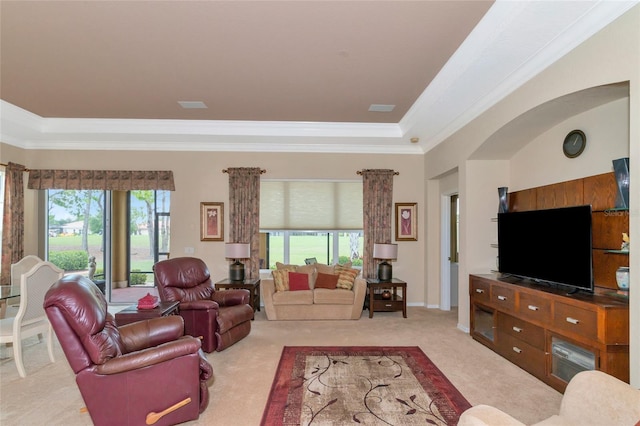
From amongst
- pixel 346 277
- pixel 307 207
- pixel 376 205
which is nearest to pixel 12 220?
pixel 307 207

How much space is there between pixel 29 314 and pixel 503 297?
16.5ft

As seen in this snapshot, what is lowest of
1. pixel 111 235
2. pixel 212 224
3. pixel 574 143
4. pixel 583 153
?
pixel 111 235

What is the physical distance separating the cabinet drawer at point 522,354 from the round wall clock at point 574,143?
2019mm

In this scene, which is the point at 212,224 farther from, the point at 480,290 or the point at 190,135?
the point at 480,290

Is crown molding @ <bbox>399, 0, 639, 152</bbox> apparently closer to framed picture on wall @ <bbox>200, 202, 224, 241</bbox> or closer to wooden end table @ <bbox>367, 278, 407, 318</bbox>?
wooden end table @ <bbox>367, 278, 407, 318</bbox>

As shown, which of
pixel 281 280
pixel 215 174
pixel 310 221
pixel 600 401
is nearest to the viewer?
pixel 600 401

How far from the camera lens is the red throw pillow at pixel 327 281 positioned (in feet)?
19.0

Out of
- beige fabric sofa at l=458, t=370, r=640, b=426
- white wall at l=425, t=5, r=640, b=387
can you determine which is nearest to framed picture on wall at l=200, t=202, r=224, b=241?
white wall at l=425, t=5, r=640, b=387

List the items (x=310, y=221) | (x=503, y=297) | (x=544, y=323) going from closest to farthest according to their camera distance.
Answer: (x=544, y=323) → (x=503, y=297) → (x=310, y=221)

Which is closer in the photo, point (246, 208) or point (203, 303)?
point (203, 303)

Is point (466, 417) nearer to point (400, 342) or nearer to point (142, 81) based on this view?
point (400, 342)

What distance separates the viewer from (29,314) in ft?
12.1

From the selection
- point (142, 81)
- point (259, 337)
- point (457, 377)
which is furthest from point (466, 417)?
point (142, 81)

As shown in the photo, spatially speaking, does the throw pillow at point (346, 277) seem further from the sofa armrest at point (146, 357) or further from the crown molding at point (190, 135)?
the sofa armrest at point (146, 357)
